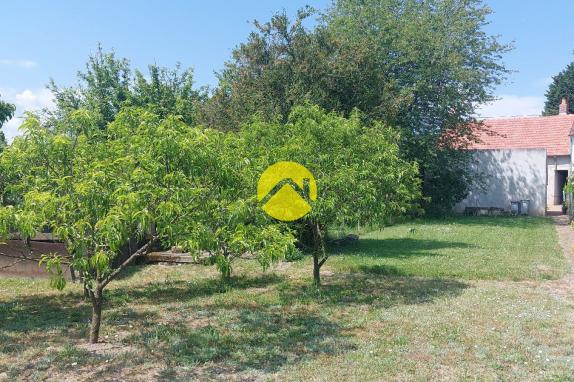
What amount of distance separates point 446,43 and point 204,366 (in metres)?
26.9

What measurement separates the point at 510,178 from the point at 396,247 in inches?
656

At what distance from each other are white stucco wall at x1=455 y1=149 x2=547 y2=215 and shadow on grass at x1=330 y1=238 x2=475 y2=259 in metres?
13.9

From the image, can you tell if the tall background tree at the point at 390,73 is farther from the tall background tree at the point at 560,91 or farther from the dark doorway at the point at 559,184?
the tall background tree at the point at 560,91

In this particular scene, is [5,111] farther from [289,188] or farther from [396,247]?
[396,247]

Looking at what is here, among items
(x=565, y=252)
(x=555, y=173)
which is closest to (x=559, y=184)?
(x=555, y=173)

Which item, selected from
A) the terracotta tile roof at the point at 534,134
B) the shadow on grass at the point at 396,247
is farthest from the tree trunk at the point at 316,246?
the terracotta tile roof at the point at 534,134

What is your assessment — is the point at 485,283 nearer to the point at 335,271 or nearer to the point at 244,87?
the point at 335,271

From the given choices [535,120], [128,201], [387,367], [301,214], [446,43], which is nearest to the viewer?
[128,201]

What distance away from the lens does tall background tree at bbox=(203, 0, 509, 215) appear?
1778cm

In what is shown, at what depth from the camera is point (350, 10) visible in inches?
1187

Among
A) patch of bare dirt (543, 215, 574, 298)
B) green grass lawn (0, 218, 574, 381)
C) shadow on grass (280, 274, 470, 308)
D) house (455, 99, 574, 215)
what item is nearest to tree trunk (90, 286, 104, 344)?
green grass lawn (0, 218, 574, 381)

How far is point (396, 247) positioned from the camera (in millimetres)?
16250

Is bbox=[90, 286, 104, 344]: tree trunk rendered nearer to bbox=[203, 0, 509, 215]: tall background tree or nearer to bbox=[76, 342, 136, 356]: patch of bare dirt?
bbox=[76, 342, 136, 356]: patch of bare dirt

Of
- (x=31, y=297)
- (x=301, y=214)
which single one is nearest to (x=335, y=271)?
(x=301, y=214)
